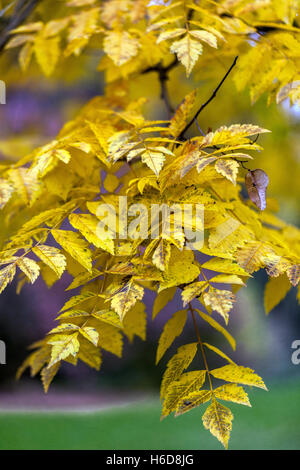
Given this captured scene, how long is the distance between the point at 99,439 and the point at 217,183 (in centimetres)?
242

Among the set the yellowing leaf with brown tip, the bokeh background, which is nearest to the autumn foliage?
the yellowing leaf with brown tip

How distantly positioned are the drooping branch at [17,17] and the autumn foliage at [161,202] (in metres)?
0.09

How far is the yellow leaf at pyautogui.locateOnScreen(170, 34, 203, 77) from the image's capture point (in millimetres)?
819

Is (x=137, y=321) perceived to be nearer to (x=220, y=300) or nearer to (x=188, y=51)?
(x=220, y=300)

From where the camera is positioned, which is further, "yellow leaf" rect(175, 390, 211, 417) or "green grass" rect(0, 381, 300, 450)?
"green grass" rect(0, 381, 300, 450)

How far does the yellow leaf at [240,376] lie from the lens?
2.24 ft

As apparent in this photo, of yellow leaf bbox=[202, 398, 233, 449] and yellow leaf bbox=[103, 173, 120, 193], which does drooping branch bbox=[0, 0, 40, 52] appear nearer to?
yellow leaf bbox=[103, 173, 120, 193]

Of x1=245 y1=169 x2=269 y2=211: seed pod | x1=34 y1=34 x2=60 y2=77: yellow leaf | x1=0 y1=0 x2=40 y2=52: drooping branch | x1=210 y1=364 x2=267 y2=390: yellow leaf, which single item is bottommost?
x1=210 y1=364 x2=267 y2=390: yellow leaf

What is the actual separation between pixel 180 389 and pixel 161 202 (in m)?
0.32

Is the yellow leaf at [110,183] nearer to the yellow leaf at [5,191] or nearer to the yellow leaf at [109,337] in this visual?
the yellow leaf at [5,191]

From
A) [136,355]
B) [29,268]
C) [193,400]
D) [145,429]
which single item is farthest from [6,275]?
[136,355]

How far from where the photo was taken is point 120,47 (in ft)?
3.24

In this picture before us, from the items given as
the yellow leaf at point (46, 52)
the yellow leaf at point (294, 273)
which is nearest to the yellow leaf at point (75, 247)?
the yellow leaf at point (294, 273)

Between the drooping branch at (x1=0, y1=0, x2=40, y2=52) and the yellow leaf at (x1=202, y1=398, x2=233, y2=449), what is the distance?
3.73 ft
